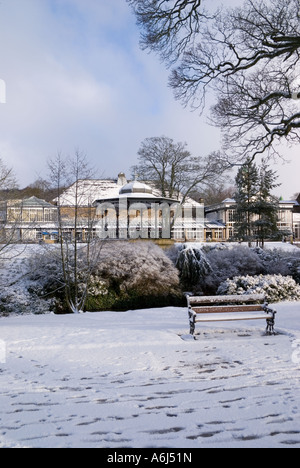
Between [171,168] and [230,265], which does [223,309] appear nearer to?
[230,265]

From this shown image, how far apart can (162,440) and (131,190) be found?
21.2 meters

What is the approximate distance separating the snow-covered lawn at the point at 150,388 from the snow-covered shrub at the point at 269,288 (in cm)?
467

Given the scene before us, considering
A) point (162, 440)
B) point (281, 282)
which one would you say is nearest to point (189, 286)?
point (281, 282)

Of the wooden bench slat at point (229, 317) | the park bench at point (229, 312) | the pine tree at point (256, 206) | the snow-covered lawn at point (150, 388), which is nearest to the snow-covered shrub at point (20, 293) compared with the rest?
the snow-covered lawn at point (150, 388)

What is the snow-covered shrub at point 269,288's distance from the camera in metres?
12.8

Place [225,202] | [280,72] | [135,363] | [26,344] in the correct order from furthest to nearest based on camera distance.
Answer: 1. [225,202]
2. [280,72]
3. [26,344]
4. [135,363]

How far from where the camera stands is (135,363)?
5.70 meters

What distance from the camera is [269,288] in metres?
12.9

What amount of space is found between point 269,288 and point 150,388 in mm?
9290

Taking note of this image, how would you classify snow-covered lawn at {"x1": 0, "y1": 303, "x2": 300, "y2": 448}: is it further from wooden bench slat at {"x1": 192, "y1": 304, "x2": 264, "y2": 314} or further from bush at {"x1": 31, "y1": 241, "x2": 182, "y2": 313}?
bush at {"x1": 31, "y1": 241, "x2": 182, "y2": 313}

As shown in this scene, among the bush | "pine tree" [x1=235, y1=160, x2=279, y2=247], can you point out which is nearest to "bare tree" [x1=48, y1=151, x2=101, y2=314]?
the bush

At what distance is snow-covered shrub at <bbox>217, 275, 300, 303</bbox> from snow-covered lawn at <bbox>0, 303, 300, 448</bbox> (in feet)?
15.3

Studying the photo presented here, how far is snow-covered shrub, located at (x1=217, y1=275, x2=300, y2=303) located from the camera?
12.8 metres
